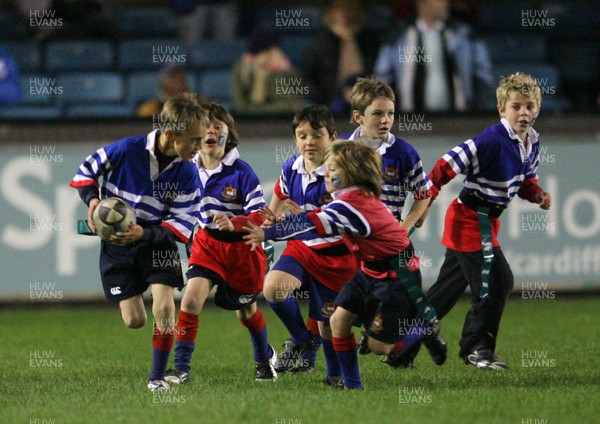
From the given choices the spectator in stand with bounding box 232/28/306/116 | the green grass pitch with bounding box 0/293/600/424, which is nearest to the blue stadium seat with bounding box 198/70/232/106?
the spectator in stand with bounding box 232/28/306/116

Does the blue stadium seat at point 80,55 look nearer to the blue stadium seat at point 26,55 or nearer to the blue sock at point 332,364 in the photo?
the blue stadium seat at point 26,55

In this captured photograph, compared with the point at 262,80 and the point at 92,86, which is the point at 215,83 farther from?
the point at 92,86

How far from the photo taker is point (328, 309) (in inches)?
320

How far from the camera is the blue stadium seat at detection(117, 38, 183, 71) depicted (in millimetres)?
14109

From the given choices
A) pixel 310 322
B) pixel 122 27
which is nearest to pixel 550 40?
pixel 122 27

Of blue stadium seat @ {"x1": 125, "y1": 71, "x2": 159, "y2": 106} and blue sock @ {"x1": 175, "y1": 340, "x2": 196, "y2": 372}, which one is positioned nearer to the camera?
blue sock @ {"x1": 175, "y1": 340, "x2": 196, "y2": 372}

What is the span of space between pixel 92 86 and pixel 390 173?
630 centimetres

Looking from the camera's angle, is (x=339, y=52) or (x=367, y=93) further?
(x=339, y=52)

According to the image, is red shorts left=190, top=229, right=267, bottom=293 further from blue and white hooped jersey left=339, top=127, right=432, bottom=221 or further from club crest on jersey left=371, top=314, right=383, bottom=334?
club crest on jersey left=371, top=314, right=383, bottom=334

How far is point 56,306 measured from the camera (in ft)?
38.3

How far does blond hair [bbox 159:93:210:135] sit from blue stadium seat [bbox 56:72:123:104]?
20.3ft

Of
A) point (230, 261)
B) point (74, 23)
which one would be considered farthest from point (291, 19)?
point (230, 261)

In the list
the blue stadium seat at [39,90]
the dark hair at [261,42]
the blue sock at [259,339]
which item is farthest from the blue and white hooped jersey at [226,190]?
the blue stadium seat at [39,90]

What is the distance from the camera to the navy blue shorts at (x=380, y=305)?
7.27 metres
